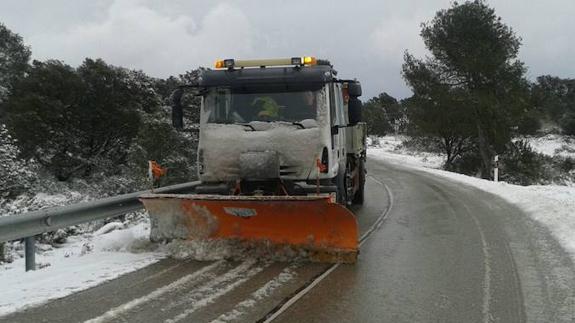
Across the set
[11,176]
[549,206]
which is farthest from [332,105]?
[11,176]

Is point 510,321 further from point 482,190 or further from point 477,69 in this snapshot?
point 477,69

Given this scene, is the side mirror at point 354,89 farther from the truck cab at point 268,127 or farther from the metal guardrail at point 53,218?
the metal guardrail at point 53,218

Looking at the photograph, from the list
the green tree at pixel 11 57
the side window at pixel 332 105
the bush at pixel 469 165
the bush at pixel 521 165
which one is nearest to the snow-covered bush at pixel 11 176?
the side window at pixel 332 105

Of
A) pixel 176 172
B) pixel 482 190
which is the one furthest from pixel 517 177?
pixel 176 172

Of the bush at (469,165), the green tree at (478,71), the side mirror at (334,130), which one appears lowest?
the bush at (469,165)

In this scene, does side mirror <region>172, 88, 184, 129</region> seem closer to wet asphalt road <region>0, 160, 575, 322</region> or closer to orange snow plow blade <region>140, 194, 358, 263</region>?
orange snow plow blade <region>140, 194, 358, 263</region>

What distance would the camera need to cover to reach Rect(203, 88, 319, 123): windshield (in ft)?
25.4

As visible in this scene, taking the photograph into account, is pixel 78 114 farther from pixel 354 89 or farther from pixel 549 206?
pixel 549 206

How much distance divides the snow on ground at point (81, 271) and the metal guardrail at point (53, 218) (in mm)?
349

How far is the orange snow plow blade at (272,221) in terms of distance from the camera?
21.4 ft

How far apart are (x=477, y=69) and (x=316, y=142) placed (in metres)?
23.3

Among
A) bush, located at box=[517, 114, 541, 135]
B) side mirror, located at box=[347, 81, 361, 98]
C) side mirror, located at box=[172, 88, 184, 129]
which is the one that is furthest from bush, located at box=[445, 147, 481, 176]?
side mirror, located at box=[172, 88, 184, 129]

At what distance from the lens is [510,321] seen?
15.3 ft

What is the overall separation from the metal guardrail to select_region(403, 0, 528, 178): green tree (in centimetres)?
2362
